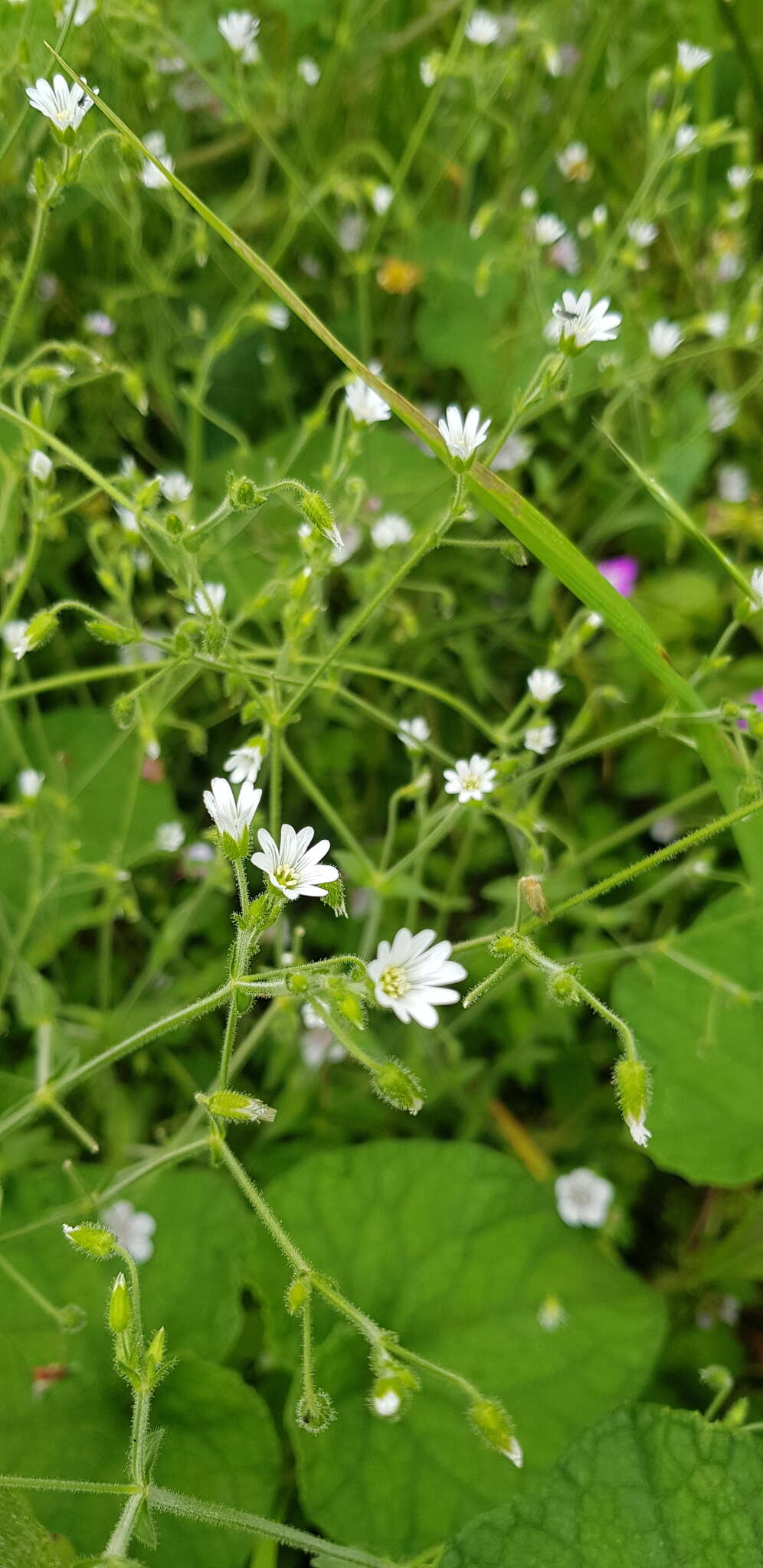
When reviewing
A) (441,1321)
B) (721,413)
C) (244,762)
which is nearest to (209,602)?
(244,762)

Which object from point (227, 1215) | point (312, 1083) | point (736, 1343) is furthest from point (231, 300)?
point (736, 1343)

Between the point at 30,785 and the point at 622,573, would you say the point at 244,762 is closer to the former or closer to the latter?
the point at 30,785

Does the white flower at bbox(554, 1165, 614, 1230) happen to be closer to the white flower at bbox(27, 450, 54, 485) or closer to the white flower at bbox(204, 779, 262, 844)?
the white flower at bbox(204, 779, 262, 844)

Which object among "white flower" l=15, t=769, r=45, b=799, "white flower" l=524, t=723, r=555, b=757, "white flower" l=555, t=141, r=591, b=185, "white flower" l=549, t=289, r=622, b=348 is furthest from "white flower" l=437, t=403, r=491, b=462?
"white flower" l=555, t=141, r=591, b=185

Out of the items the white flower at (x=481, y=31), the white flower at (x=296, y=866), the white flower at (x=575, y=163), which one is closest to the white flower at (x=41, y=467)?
the white flower at (x=296, y=866)

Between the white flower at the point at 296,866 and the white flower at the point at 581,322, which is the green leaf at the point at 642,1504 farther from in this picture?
the white flower at the point at 581,322

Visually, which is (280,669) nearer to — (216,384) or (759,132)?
(216,384)
